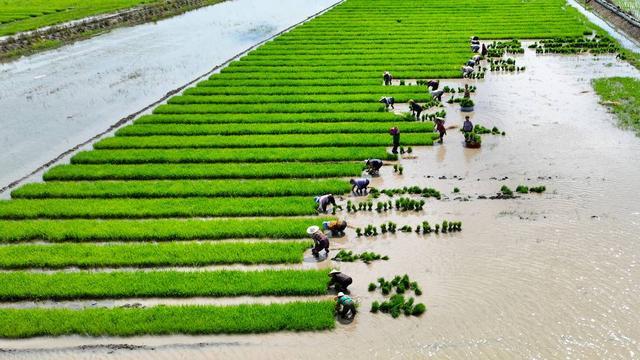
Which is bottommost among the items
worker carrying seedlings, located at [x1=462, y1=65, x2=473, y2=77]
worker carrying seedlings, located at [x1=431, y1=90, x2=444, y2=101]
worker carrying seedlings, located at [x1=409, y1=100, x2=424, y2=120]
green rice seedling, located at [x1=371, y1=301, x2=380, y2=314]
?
green rice seedling, located at [x1=371, y1=301, x2=380, y2=314]

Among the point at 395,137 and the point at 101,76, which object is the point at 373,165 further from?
the point at 101,76

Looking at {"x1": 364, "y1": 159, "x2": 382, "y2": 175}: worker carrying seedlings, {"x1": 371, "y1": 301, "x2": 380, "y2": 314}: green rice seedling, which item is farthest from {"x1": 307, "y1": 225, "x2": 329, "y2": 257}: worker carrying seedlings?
{"x1": 364, "y1": 159, "x2": 382, "y2": 175}: worker carrying seedlings

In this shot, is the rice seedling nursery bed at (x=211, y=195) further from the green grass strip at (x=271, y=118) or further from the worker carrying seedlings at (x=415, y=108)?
the worker carrying seedlings at (x=415, y=108)

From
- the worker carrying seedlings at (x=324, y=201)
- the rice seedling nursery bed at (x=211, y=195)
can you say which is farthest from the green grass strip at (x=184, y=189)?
the worker carrying seedlings at (x=324, y=201)

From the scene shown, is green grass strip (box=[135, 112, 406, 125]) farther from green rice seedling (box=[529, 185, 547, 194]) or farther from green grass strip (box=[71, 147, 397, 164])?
green rice seedling (box=[529, 185, 547, 194])

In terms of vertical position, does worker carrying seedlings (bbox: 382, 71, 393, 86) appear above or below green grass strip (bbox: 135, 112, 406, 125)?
above

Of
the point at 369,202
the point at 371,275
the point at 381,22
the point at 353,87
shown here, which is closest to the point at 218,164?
the point at 369,202

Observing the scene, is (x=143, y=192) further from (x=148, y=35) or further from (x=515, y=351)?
(x=148, y=35)
